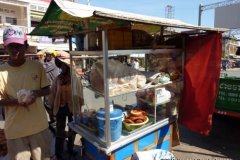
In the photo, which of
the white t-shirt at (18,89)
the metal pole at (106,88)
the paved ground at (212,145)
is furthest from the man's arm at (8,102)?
the paved ground at (212,145)

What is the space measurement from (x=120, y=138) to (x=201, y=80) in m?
1.46

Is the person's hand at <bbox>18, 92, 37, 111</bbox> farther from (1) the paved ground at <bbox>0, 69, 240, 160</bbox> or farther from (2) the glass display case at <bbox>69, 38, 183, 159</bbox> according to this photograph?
(1) the paved ground at <bbox>0, 69, 240, 160</bbox>

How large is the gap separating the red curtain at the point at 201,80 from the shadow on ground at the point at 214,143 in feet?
2.71

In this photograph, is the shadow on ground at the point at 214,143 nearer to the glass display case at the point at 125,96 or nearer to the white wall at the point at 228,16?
the glass display case at the point at 125,96

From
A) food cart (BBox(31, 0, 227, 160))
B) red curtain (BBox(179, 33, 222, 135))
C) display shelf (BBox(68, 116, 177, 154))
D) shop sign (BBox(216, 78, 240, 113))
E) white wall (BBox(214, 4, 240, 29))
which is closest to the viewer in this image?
food cart (BBox(31, 0, 227, 160))

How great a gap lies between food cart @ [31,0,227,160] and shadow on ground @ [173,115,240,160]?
2.51ft

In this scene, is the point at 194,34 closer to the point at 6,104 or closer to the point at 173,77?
the point at 173,77

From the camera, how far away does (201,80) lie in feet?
10.8

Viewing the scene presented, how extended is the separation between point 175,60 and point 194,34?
1.55 feet

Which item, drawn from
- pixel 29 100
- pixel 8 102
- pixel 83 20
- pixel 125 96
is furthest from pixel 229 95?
pixel 8 102

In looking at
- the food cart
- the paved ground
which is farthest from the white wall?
the food cart

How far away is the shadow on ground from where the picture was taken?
12.9ft

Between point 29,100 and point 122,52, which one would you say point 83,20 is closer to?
point 122,52

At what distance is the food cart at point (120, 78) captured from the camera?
2.45 metres
